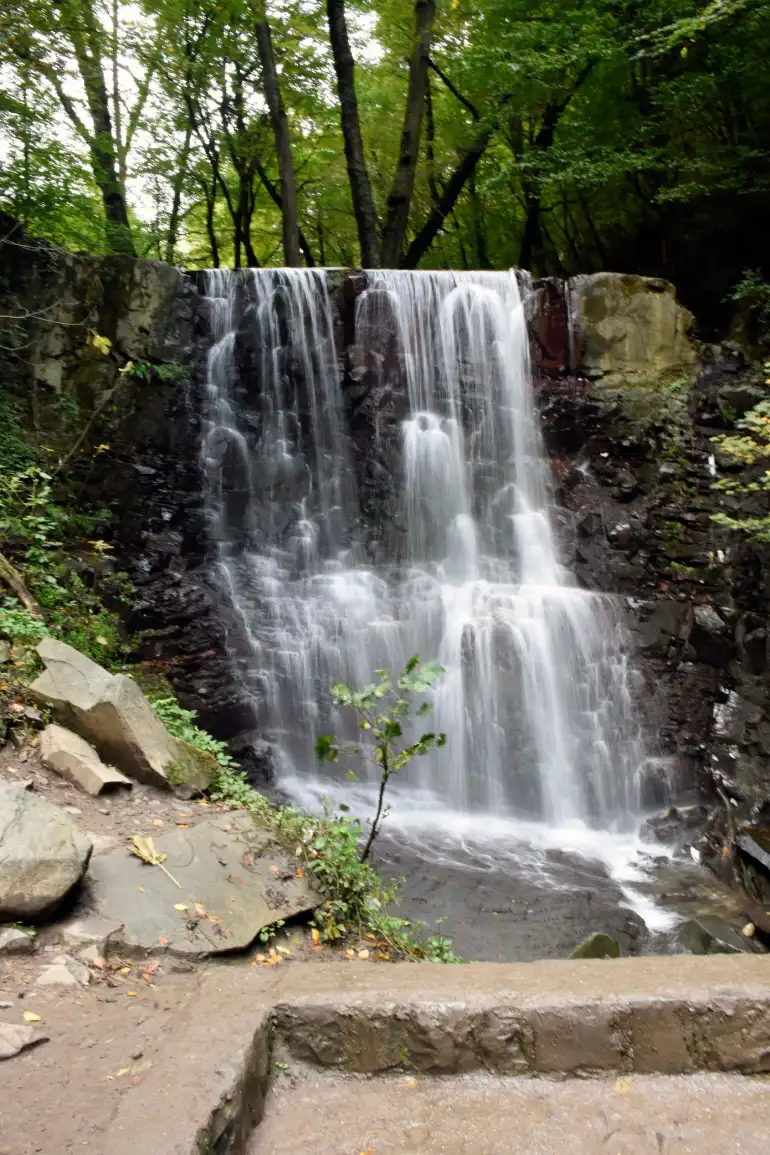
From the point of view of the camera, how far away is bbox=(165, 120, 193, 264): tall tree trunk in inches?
638

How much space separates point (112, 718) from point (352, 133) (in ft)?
38.4

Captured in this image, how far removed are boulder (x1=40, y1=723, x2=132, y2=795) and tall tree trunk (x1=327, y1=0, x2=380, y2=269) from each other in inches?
425

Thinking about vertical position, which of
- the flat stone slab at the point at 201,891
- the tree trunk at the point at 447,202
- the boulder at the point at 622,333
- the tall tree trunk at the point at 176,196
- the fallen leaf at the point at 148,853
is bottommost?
the flat stone slab at the point at 201,891

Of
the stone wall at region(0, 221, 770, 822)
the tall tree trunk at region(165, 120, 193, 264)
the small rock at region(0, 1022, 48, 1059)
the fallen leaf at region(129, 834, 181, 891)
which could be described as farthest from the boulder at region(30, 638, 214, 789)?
the tall tree trunk at region(165, 120, 193, 264)

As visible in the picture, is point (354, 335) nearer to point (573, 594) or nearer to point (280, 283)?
point (280, 283)

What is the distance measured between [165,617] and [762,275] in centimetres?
1090

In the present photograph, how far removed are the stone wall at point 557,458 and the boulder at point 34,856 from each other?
4789mm

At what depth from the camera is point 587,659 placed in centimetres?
888

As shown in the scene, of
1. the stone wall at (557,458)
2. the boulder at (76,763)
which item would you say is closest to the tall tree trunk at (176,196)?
the stone wall at (557,458)

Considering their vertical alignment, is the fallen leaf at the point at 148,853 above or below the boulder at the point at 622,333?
below

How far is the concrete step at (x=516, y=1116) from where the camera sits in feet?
7.41

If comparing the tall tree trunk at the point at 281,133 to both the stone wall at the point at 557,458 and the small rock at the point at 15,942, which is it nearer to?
the stone wall at the point at 557,458

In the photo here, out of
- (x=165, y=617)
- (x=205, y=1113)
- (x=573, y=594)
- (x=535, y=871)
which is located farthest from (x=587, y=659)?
(x=205, y=1113)

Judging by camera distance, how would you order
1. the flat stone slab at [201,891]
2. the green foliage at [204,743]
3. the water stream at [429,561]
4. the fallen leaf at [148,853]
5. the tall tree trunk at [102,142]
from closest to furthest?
1. the flat stone slab at [201,891]
2. the fallen leaf at [148,853]
3. the green foliage at [204,743]
4. the water stream at [429,561]
5. the tall tree trunk at [102,142]
